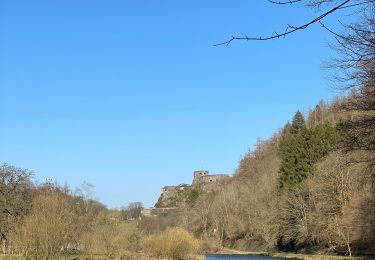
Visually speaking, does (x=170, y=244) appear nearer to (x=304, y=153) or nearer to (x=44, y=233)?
(x=44, y=233)

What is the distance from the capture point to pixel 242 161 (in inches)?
5384

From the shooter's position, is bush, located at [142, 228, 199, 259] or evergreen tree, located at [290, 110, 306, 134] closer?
bush, located at [142, 228, 199, 259]

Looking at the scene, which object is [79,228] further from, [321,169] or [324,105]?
[324,105]

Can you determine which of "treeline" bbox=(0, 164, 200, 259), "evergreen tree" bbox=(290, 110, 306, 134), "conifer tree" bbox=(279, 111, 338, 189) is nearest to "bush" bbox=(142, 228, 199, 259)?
"treeline" bbox=(0, 164, 200, 259)

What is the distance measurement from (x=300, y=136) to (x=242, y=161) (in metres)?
61.0

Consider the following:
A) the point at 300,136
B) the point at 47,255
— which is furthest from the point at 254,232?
the point at 47,255

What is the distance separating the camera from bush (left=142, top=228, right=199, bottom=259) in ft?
152

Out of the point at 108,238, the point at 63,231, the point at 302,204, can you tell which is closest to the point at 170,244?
the point at 108,238

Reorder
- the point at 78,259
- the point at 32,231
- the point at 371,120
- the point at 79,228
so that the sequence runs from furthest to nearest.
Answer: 1. the point at 79,228
2. the point at 78,259
3. the point at 32,231
4. the point at 371,120

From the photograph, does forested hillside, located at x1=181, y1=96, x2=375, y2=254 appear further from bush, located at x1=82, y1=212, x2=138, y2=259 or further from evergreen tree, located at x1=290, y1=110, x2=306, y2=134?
bush, located at x1=82, y1=212, x2=138, y2=259

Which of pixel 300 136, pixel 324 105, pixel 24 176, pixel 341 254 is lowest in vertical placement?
pixel 341 254

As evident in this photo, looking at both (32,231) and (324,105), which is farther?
(324,105)

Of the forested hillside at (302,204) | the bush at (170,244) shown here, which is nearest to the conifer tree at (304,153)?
the forested hillside at (302,204)

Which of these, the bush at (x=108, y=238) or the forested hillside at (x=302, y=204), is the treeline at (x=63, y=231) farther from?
the forested hillside at (x=302, y=204)
